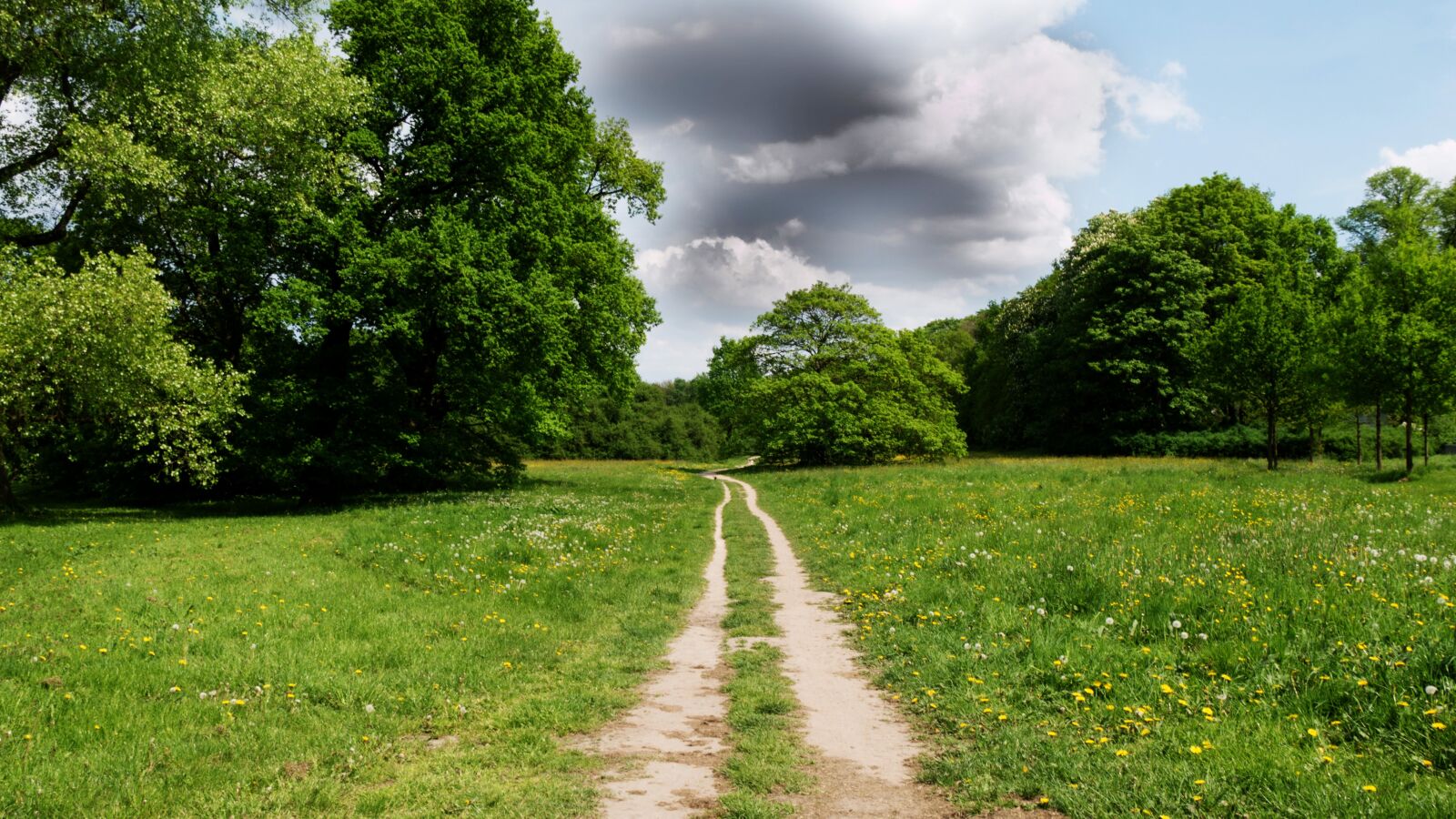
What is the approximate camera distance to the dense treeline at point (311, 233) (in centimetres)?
1788

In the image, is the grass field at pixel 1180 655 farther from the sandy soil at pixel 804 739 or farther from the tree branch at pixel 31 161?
the tree branch at pixel 31 161

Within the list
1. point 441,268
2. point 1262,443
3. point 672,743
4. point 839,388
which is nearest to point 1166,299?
point 1262,443

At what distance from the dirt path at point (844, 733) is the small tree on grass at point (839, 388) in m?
38.2

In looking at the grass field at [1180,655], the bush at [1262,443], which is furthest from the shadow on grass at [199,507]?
the bush at [1262,443]

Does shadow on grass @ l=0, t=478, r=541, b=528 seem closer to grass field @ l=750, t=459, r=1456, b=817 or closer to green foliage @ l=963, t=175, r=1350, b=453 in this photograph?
grass field @ l=750, t=459, r=1456, b=817

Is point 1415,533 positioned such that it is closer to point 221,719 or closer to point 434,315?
point 221,719

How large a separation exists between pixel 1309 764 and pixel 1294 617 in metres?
3.40

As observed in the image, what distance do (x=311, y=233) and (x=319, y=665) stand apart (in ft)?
60.9

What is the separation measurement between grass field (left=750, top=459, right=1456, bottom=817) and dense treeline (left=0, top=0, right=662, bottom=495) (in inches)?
646

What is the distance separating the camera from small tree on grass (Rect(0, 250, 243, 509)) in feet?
52.0

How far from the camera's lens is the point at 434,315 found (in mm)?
23078

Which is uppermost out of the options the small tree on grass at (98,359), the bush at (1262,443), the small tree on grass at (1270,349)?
the small tree on grass at (1270,349)

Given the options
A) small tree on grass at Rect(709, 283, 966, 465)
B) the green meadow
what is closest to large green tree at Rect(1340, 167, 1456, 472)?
the green meadow

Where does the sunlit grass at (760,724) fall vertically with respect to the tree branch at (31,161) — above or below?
below
